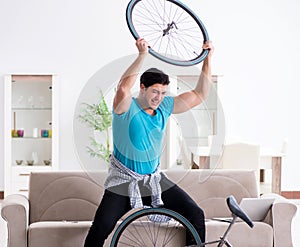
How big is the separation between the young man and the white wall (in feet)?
12.2

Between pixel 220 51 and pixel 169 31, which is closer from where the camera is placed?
pixel 169 31

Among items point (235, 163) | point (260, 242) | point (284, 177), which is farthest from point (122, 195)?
point (284, 177)

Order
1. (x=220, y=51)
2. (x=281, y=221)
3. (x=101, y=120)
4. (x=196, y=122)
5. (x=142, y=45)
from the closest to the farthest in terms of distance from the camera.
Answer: (x=142, y=45), (x=196, y=122), (x=281, y=221), (x=101, y=120), (x=220, y=51)

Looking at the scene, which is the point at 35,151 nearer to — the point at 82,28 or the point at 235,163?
the point at 82,28

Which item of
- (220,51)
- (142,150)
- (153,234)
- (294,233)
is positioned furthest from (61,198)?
(220,51)

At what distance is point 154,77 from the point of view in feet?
10.8

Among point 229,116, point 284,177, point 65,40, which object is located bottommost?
point 284,177

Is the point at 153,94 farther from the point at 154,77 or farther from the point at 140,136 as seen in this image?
the point at 140,136

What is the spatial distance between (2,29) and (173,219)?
424cm

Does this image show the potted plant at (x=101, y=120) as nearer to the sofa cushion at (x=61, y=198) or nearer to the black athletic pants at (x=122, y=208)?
the sofa cushion at (x=61, y=198)

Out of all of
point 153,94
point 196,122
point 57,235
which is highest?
point 153,94

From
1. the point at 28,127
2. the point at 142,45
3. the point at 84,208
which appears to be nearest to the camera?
the point at 142,45

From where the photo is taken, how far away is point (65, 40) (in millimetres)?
7230

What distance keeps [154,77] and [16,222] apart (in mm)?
1198
